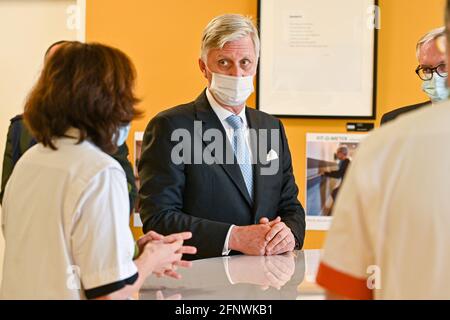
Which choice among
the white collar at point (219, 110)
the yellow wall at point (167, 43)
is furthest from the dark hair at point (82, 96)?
the yellow wall at point (167, 43)

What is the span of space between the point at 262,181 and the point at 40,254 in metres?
1.29

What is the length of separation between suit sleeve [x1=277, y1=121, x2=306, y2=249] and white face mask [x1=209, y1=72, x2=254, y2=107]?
251 millimetres

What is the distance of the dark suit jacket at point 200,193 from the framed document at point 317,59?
1.35 metres

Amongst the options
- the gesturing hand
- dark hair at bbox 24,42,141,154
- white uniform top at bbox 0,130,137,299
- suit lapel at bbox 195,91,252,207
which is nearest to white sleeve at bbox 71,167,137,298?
white uniform top at bbox 0,130,137,299

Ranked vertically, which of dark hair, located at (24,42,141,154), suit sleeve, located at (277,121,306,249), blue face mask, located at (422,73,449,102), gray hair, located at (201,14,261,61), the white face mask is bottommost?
suit sleeve, located at (277,121,306,249)

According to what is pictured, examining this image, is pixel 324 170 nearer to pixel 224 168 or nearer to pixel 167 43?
pixel 167 43

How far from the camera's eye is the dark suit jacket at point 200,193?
2.39 m

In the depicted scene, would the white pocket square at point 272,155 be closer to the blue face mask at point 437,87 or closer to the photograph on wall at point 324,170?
the blue face mask at point 437,87

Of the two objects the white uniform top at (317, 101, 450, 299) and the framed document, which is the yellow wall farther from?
the white uniform top at (317, 101, 450, 299)

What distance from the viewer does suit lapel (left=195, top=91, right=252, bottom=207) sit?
8.34 feet

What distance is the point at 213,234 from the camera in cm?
237

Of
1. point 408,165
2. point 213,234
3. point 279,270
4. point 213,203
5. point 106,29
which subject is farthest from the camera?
point 106,29
